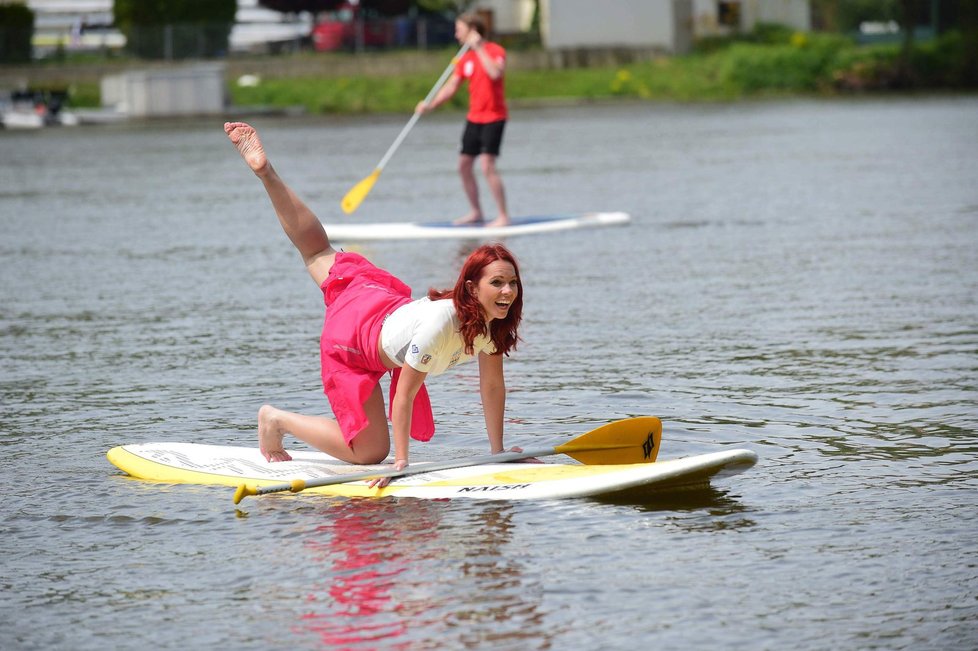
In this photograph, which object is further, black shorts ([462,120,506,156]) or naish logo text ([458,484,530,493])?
black shorts ([462,120,506,156])

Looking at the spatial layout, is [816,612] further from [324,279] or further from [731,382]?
[731,382]

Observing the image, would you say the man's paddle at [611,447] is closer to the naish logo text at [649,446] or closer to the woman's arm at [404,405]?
the naish logo text at [649,446]

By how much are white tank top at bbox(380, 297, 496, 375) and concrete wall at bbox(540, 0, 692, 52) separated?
47671 millimetres

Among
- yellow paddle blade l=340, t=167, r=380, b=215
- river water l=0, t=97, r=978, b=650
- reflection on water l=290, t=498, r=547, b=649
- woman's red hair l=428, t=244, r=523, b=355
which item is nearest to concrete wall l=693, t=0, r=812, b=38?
river water l=0, t=97, r=978, b=650

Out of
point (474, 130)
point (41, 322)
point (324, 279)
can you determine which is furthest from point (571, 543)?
point (474, 130)

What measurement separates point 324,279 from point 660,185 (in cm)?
1397

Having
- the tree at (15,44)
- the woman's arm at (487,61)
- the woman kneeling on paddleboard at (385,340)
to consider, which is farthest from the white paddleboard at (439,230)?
the tree at (15,44)

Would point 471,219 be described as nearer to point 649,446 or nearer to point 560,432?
point 560,432

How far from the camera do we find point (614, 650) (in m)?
4.51

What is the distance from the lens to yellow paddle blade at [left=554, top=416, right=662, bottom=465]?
6.32m

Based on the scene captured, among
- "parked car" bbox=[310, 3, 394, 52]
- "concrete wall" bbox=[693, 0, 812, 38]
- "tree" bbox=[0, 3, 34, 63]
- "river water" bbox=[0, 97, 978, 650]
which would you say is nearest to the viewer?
"river water" bbox=[0, 97, 978, 650]

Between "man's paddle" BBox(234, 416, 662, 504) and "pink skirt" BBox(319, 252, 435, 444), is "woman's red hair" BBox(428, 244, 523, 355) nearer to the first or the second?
"pink skirt" BBox(319, 252, 435, 444)

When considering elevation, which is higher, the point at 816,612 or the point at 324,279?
the point at 324,279

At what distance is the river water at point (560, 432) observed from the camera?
4852 mm
